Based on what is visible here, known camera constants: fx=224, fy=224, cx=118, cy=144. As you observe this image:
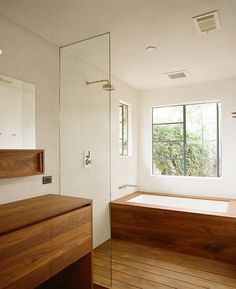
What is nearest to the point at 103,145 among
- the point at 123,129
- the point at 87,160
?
the point at 87,160

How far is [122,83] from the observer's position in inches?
149

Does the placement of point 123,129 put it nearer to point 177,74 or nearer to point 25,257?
point 177,74

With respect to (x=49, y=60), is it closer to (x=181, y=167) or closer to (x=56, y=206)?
(x=56, y=206)

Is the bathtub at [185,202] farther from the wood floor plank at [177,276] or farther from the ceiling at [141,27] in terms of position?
the ceiling at [141,27]

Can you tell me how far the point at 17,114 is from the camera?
6.61 ft

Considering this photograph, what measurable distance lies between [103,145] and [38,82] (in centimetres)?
102

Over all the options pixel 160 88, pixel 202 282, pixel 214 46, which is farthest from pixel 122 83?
pixel 202 282

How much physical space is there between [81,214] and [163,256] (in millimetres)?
1485

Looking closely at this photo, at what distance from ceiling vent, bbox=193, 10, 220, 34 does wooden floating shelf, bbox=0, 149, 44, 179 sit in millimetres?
1877

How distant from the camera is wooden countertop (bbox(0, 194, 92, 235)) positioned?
1.40 m

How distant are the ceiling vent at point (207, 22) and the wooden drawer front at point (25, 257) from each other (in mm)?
2074

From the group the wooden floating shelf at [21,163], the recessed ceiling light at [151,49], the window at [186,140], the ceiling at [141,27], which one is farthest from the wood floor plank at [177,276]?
the recessed ceiling light at [151,49]

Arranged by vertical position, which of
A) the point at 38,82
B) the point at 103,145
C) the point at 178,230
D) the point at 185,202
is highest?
the point at 38,82

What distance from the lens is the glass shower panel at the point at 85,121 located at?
2.45 m
